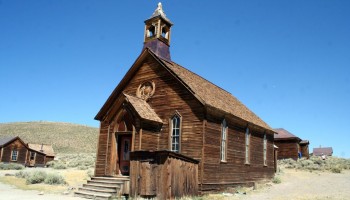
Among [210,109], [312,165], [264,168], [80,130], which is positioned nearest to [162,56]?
[210,109]

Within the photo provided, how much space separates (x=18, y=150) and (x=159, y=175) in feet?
145

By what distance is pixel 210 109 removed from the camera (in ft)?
54.6

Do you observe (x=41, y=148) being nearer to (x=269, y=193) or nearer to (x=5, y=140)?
(x=5, y=140)

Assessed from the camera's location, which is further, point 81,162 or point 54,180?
point 81,162

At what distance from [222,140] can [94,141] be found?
89.2 m

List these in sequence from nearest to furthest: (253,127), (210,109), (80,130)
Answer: (210,109), (253,127), (80,130)

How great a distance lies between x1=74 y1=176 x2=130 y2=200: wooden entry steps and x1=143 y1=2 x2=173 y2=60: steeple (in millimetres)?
8089

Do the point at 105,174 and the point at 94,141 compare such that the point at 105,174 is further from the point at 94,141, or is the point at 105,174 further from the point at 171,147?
the point at 94,141

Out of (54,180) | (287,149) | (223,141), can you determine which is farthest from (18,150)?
(223,141)

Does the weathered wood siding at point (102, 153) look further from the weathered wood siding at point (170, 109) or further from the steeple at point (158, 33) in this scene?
the steeple at point (158, 33)

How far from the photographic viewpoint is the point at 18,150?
50656 mm

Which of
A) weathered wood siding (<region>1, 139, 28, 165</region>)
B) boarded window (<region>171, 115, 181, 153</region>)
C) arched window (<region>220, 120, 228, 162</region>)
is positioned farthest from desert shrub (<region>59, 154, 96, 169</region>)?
arched window (<region>220, 120, 228, 162</region>)

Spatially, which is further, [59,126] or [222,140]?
[59,126]

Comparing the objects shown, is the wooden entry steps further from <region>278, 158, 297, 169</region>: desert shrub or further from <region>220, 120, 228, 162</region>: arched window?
<region>278, 158, 297, 169</region>: desert shrub
